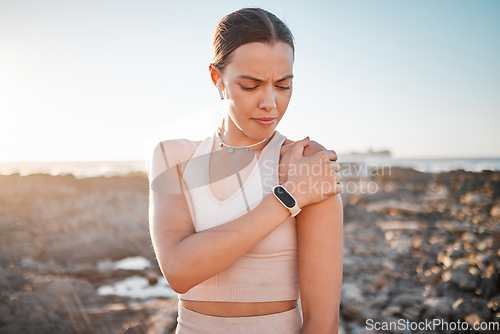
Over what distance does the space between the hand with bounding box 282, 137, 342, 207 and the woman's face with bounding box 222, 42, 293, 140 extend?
0.38 m

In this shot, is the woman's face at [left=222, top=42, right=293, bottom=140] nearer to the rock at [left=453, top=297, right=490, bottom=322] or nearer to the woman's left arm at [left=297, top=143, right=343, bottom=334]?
the woman's left arm at [left=297, top=143, right=343, bottom=334]

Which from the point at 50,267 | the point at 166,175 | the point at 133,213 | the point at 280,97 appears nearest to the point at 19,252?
the point at 50,267

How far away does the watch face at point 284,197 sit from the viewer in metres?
1.52

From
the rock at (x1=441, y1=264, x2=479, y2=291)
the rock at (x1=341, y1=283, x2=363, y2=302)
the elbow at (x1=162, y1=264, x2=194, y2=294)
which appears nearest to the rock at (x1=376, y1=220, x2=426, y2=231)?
the rock at (x1=441, y1=264, x2=479, y2=291)

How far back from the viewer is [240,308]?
5.55 feet

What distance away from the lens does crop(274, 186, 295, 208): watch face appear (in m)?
1.52

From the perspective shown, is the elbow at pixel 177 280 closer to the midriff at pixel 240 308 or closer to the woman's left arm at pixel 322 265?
the midriff at pixel 240 308

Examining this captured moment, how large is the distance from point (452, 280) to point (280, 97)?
17.4ft

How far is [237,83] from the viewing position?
1.78 metres

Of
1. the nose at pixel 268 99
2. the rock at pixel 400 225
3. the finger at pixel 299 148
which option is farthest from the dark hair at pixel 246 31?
the rock at pixel 400 225

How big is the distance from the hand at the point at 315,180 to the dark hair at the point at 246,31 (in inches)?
26.9

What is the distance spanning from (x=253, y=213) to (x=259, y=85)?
2.31 ft

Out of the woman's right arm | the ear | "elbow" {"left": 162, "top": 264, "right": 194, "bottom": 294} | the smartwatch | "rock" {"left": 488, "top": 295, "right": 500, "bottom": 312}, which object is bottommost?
"rock" {"left": 488, "top": 295, "right": 500, "bottom": 312}

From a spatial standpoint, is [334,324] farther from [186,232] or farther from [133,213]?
[133,213]
